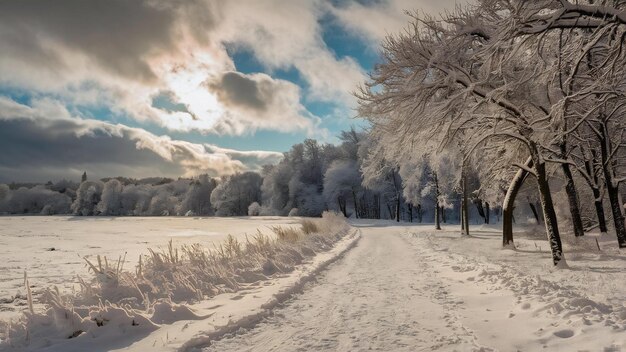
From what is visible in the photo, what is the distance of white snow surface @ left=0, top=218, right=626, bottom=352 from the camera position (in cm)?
500

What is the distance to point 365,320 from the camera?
6086 mm

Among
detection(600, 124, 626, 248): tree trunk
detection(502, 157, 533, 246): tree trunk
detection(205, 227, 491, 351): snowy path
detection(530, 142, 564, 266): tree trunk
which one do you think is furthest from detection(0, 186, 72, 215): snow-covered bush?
detection(600, 124, 626, 248): tree trunk

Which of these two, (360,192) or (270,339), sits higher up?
(360,192)

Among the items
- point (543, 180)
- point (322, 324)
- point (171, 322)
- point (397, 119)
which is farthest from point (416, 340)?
point (543, 180)

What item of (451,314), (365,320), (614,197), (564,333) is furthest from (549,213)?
(365,320)

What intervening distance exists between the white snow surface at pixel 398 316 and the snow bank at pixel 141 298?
0.05 m

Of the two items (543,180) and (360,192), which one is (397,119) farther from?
(360,192)

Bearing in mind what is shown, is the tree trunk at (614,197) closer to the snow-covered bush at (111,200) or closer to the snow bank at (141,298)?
the snow bank at (141,298)

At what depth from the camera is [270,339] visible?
17.6 ft

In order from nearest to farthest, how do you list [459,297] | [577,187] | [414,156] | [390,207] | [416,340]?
1. [416,340]
2. [459,297]
3. [414,156]
4. [577,187]
5. [390,207]

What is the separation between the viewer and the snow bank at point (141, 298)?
523cm

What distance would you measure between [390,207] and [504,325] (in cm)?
6793

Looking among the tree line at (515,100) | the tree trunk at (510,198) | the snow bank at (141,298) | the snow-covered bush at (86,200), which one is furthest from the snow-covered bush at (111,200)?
the tree trunk at (510,198)

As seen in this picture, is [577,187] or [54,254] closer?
[54,254]
